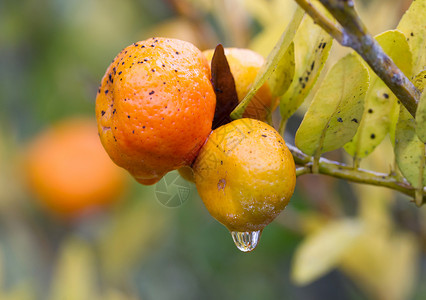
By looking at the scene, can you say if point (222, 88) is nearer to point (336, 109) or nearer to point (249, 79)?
point (249, 79)

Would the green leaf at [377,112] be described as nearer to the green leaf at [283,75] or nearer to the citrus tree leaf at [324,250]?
the green leaf at [283,75]

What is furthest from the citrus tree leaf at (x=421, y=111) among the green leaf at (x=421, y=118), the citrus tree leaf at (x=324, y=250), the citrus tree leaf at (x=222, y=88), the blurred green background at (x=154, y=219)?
the citrus tree leaf at (x=324, y=250)

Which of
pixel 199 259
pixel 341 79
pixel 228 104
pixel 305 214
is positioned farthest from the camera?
pixel 199 259

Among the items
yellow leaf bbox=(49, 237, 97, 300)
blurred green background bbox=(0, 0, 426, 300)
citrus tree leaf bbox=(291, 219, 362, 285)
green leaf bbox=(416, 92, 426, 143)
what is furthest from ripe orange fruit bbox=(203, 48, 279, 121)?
yellow leaf bbox=(49, 237, 97, 300)

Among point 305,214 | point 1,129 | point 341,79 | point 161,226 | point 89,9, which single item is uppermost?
point 341,79

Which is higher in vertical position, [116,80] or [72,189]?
[116,80]

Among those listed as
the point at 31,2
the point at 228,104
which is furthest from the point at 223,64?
the point at 31,2

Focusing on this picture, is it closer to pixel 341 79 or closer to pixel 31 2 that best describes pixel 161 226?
pixel 31 2
